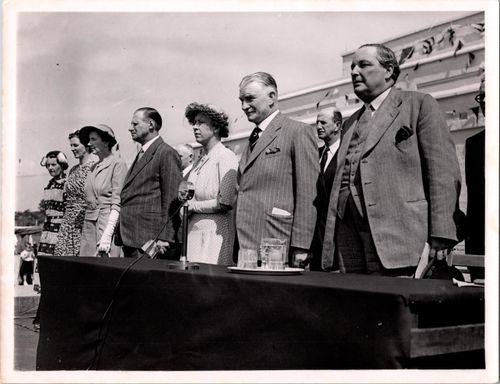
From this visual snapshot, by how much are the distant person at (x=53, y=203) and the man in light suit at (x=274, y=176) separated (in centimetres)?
150

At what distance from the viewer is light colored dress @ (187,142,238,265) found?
2.93 meters

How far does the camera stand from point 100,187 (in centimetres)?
366

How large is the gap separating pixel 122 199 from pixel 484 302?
2193 mm

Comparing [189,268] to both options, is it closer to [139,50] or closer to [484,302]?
[484,302]

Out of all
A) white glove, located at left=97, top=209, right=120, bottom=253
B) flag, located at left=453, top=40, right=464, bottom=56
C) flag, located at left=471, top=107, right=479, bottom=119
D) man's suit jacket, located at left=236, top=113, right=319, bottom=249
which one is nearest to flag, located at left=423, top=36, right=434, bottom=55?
flag, located at left=453, top=40, right=464, bottom=56

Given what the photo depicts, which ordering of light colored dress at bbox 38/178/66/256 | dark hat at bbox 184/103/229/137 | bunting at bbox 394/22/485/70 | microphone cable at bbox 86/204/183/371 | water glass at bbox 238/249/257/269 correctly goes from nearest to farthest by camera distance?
water glass at bbox 238/249/257/269 < microphone cable at bbox 86/204/183/371 < bunting at bbox 394/22/485/70 < dark hat at bbox 184/103/229/137 < light colored dress at bbox 38/178/66/256

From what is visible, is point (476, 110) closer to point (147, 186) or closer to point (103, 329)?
point (147, 186)

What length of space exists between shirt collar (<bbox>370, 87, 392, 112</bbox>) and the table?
82 centimetres

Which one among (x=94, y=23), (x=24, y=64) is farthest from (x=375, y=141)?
(x=24, y=64)

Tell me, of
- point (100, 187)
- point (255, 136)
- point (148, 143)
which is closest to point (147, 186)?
point (148, 143)

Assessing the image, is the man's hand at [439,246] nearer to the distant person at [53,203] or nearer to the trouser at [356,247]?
the trouser at [356,247]

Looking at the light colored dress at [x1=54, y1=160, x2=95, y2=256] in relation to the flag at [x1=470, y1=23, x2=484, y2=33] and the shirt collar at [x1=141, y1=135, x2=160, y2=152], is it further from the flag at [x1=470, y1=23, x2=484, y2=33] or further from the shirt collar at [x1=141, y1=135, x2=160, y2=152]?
the flag at [x1=470, y1=23, x2=484, y2=33]

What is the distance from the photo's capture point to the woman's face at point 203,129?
318 centimetres

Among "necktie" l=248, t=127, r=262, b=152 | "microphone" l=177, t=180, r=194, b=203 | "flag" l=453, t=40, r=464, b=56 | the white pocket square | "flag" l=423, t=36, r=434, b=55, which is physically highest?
"flag" l=423, t=36, r=434, b=55
